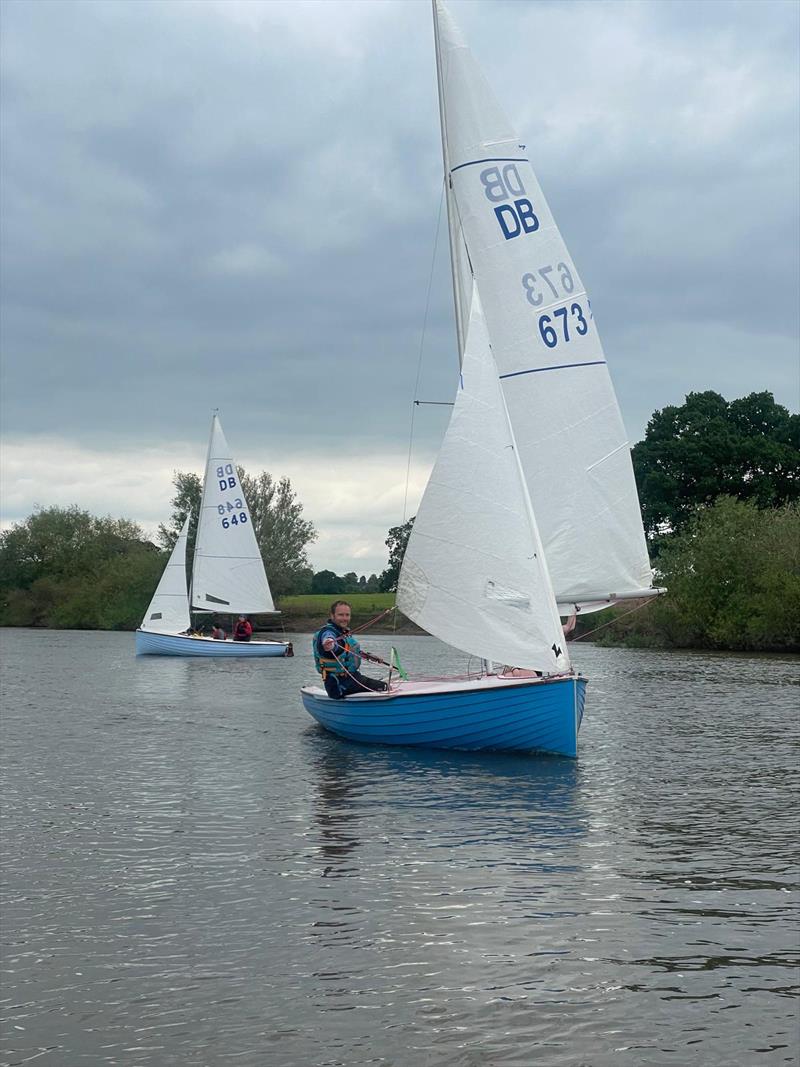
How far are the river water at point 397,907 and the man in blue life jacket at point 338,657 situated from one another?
1.07 m

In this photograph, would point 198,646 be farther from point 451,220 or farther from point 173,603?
point 451,220

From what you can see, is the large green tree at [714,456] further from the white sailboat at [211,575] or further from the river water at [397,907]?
the river water at [397,907]

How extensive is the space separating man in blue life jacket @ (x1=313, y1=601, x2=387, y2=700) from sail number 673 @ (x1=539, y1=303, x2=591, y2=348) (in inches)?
214

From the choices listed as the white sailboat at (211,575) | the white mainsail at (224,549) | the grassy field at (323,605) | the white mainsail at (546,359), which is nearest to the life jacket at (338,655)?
the white mainsail at (546,359)

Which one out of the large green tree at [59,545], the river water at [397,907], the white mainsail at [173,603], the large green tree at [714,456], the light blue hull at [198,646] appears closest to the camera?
the river water at [397,907]

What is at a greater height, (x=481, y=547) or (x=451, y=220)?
(x=451, y=220)

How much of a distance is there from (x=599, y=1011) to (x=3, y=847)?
23.6 feet

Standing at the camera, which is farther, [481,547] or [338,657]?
[338,657]

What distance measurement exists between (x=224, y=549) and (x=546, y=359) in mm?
34974

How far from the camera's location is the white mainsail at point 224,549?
52.7 m

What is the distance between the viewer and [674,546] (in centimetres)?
6419

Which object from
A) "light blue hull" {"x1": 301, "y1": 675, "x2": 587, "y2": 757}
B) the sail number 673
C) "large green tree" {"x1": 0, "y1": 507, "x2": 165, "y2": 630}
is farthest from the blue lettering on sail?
"large green tree" {"x1": 0, "y1": 507, "x2": 165, "y2": 630}

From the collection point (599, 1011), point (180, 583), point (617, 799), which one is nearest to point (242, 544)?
point (180, 583)

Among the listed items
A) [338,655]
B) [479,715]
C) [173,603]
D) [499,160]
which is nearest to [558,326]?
[499,160]
